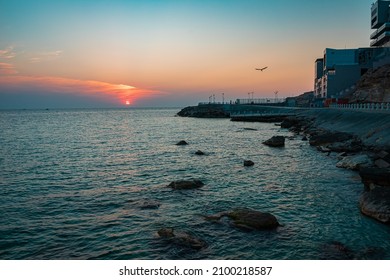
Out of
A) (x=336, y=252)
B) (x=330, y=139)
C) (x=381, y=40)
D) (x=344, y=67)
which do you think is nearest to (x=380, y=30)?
(x=381, y=40)

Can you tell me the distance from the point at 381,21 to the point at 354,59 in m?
15.8

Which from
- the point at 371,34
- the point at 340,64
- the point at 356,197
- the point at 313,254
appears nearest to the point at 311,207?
the point at 356,197

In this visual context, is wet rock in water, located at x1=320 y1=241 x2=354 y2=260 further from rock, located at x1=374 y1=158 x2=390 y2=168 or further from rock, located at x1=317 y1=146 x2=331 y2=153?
rock, located at x1=317 y1=146 x2=331 y2=153

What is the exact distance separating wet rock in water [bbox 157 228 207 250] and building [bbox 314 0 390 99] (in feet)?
355

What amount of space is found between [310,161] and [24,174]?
24710 mm

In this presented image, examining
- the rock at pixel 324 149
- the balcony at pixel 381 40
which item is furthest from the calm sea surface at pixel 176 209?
the balcony at pixel 381 40

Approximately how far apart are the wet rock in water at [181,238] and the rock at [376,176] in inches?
406

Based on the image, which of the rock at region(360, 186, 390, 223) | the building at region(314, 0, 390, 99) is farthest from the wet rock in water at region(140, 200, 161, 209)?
the building at region(314, 0, 390, 99)

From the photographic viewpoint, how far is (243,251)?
35.3ft

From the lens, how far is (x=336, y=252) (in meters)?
10.5

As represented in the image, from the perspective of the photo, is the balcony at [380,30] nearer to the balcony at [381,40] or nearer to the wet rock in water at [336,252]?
the balcony at [381,40]

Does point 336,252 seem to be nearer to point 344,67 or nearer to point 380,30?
point 344,67

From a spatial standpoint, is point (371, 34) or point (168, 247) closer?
point (168, 247)

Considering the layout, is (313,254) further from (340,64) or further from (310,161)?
(340,64)
